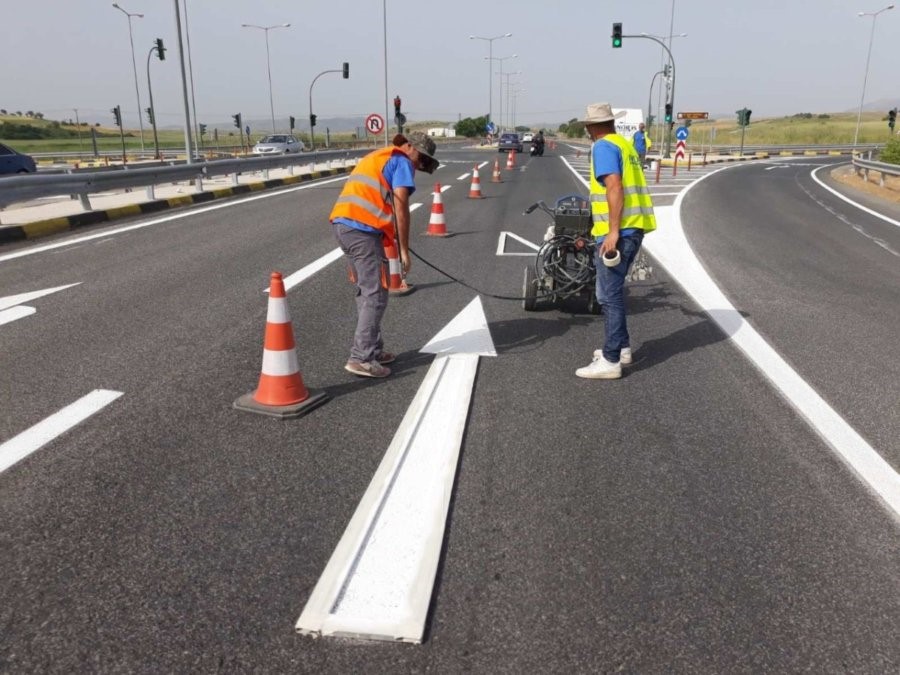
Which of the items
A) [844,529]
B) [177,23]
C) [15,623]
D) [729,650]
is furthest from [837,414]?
[177,23]

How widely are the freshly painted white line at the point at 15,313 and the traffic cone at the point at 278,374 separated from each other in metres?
3.26

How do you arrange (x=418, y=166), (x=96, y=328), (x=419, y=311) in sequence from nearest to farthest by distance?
(x=418, y=166) < (x=96, y=328) < (x=419, y=311)

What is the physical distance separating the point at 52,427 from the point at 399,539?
2.30 m

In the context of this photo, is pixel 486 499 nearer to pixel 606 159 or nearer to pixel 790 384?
pixel 606 159

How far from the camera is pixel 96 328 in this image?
5934mm

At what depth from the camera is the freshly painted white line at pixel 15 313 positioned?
6176 millimetres

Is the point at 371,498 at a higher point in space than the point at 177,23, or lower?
lower

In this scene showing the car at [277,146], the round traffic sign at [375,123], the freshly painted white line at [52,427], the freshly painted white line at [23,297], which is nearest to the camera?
the freshly painted white line at [52,427]

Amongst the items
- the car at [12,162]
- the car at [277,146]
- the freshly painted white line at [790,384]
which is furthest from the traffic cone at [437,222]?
the car at [277,146]

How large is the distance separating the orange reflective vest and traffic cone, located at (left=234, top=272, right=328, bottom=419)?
805mm

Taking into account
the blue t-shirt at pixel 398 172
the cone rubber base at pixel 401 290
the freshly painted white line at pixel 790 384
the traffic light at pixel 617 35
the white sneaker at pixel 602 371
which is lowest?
the freshly painted white line at pixel 790 384

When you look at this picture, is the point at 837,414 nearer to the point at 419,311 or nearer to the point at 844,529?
the point at 844,529

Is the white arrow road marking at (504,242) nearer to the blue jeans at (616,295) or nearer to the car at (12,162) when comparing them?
the blue jeans at (616,295)

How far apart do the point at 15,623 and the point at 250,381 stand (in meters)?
2.42
